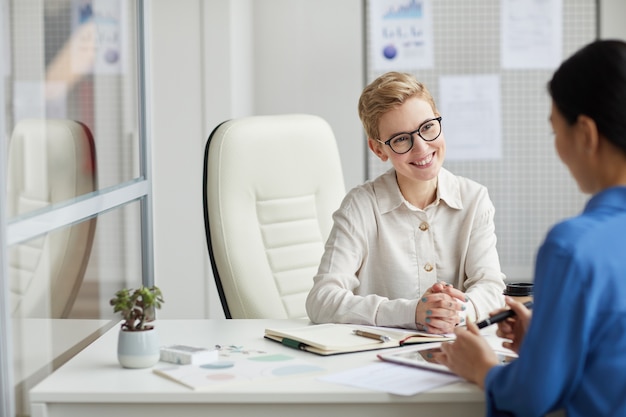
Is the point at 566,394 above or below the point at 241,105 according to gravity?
below

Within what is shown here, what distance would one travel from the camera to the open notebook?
171 centimetres

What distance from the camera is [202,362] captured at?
1.62 meters

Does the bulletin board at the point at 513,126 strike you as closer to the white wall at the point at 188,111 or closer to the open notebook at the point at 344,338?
the white wall at the point at 188,111

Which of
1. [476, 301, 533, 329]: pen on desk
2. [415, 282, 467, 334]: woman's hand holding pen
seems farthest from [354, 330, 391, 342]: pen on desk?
[476, 301, 533, 329]: pen on desk

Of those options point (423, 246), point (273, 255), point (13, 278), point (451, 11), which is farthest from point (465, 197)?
point (451, 11)

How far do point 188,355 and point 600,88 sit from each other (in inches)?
33.5

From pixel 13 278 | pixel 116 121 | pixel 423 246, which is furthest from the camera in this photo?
pixel 116 121

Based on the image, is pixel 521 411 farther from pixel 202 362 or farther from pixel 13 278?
pixel 13 278

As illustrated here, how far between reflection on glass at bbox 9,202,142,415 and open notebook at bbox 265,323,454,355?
0.45 meters

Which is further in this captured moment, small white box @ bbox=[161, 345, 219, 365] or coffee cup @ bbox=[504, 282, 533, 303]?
coffee cup @ bbox=[504, 282, 533, 303]

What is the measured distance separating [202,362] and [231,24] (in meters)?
1.93

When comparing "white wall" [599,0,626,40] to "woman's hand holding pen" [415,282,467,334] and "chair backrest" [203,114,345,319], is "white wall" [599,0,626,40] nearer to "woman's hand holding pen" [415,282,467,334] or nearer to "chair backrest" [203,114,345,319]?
"chair backrest" [203,114,345,319]

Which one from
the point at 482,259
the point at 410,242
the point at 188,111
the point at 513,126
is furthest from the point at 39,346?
the point at 513,126

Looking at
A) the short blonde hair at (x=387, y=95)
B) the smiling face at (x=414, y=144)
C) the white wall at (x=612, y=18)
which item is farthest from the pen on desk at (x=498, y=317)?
the white wall at (x=612, y=18)
